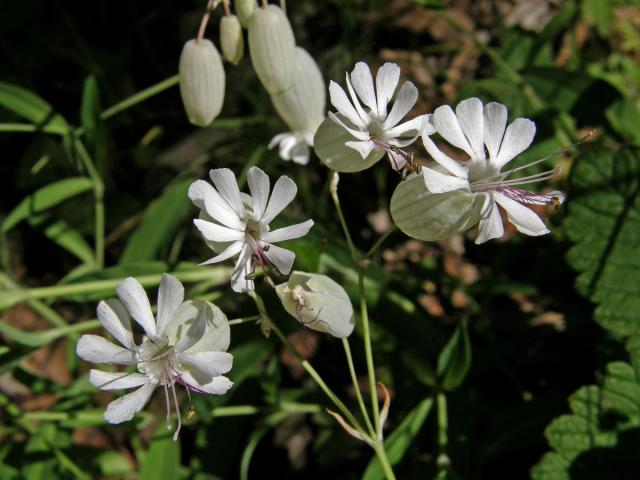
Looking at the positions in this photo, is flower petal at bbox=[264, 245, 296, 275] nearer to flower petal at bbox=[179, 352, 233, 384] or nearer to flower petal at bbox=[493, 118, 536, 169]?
flower petal at bbox=[179, 352, 233, 384]

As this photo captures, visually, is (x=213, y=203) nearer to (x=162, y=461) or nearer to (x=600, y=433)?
(x=162, y=461)

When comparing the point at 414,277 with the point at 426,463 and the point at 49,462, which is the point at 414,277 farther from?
the point at 49,462

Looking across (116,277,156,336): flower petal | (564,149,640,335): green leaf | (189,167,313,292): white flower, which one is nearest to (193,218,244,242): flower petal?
(189,167,313,292): white flower

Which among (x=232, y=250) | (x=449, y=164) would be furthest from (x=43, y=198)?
(x=449, y=164)

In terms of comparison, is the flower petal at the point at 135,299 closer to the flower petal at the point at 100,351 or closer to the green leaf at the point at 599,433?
the flower petal at the point at 100,351

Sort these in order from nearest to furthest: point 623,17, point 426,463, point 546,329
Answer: point 426,463 → point 546,329 → point 623,17

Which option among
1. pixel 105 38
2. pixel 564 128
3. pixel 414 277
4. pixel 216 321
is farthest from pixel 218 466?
pixel 105 38
